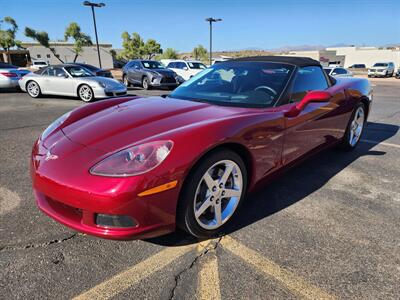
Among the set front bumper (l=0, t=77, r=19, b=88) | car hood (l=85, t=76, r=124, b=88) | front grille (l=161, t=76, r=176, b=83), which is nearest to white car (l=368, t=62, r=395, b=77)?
front grille (l=161, t=76, r=176, b=83)

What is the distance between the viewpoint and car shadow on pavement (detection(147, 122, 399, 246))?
102 inches

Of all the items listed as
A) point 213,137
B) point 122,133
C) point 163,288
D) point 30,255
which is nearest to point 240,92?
point 213,137

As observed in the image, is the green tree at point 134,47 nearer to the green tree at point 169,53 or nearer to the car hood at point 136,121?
the green tree at point 169,53

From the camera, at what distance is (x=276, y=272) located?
2.07 meters

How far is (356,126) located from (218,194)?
3.25 meters

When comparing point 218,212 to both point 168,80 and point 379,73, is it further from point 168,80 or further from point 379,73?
point 379,73

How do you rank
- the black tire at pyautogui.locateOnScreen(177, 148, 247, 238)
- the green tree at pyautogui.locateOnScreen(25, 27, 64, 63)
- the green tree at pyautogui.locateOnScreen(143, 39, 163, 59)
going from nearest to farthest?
the black tire at pyautogui.locateOnScreen(177, 148, 247, 238) → the green tree at pyautogui.locateOnScreen(25, 27, 64, 63) → the green tree at pyautogui.locateOnScreen(143, 39, 163, 59)

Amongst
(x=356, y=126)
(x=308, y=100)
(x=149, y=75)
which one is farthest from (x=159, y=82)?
(x=308, y=100)

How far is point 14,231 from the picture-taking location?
8.07 feet

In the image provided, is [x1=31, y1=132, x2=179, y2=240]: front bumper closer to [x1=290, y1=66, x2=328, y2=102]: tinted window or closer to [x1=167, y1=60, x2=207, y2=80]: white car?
[x1=290, y1=66, x2=328, y2=102]: tinted window

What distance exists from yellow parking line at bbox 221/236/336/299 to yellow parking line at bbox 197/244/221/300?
7.9 inches

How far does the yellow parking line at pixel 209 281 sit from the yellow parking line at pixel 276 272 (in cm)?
20

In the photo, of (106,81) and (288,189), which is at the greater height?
(106,81)

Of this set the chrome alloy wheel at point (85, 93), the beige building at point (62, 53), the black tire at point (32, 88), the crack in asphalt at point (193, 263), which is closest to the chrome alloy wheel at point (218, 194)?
the crack in asphalt at point (193, 263)
